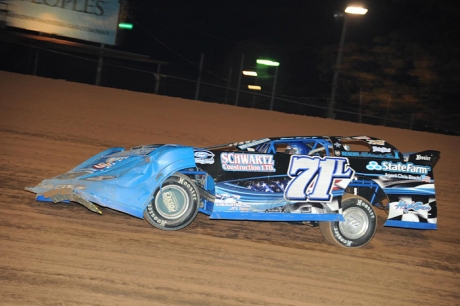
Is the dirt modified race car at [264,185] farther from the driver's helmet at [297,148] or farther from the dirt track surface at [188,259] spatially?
the dirt track surface at [188,259]

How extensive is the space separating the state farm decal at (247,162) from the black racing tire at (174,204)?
49 cm

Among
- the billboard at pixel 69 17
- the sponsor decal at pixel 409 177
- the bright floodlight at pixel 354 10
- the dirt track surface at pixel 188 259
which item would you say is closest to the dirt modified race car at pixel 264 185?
the sponsor decal at pixel 409 177

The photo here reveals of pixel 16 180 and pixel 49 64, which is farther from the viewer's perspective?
pixel 49 64

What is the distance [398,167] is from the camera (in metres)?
8.38

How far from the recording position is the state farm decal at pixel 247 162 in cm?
761

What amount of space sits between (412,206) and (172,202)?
3288 millimetres

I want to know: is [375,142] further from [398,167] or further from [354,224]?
[354,224]

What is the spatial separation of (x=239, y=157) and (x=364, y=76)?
61.2ft

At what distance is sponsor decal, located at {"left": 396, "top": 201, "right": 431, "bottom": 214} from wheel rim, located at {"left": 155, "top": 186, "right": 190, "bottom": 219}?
9.64 ft

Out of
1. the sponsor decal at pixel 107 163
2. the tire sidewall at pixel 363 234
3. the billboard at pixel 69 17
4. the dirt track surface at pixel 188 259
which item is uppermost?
the billboard at pixel 69 17

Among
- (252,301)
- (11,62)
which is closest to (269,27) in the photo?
(11,62)

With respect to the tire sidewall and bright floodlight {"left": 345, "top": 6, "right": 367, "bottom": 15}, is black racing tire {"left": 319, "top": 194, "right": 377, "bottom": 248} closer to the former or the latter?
the tire sidewall

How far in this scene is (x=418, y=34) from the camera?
25984 millimetres

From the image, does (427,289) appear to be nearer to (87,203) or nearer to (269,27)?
(87,203)
